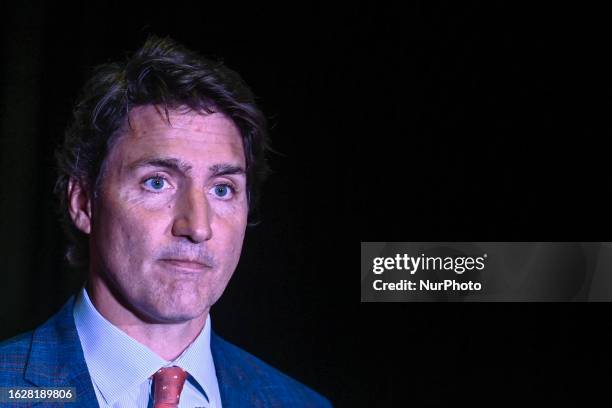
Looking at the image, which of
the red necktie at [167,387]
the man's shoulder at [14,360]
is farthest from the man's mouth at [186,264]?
the man's shoulder at [14,360]

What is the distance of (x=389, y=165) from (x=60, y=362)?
106cm

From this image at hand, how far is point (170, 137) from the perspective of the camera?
6.20 feet

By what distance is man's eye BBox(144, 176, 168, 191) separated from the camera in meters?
1.89

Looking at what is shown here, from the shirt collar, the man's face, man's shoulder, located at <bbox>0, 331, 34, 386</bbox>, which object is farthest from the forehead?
man's shoulder, located at <bbox>0, 331, 34, 386</bbox>

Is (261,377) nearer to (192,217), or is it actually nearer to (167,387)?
(167,387)

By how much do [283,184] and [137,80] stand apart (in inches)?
20.5

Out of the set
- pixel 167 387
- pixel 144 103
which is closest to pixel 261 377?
pixel 167 387

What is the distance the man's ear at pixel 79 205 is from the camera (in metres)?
1.97

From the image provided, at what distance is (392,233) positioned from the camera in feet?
7.63

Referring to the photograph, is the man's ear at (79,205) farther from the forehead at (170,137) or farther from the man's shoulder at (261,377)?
the man's shoulder at (261,377)

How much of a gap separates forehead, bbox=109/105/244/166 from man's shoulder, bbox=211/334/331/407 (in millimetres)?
504

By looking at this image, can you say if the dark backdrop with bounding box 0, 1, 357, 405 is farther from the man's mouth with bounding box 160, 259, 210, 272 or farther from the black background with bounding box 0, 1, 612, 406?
the man's mouth with bounding box 160, 259, 210, 272

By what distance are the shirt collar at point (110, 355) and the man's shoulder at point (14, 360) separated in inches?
5.0

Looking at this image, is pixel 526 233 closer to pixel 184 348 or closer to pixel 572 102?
pixel 572 102
